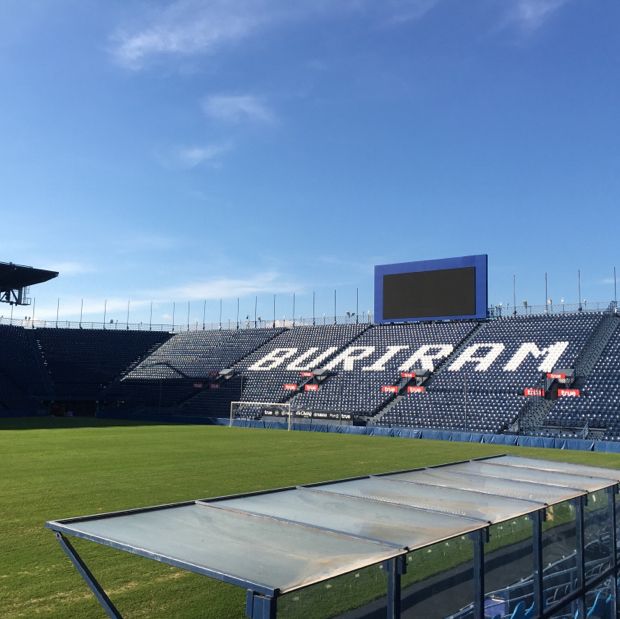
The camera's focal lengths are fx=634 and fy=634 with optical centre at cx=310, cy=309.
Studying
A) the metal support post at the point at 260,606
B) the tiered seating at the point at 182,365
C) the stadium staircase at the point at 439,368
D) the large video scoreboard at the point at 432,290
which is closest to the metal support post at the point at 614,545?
the metal support post at the point at 260,606

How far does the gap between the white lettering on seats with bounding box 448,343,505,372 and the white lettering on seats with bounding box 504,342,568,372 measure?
1639mm

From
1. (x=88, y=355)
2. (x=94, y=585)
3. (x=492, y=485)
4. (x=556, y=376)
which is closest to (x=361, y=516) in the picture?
(x=94, y=585)

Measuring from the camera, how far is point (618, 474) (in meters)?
9.53

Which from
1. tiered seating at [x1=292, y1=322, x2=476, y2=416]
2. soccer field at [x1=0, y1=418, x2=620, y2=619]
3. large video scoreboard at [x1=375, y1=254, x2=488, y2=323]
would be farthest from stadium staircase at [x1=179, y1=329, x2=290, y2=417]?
large video scoreboard at [x1=375, y1=254, x2=488, y2=323]

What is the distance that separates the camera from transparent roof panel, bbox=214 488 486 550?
5.59 m

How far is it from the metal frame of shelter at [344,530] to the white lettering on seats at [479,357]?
42.0 metres

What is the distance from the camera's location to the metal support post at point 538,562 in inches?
263

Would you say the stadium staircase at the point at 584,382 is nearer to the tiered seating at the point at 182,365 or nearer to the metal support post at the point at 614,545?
the metal support post at the point at 614,545

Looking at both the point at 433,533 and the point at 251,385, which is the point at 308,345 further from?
the point at 433,533

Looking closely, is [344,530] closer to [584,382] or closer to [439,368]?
[584,382]

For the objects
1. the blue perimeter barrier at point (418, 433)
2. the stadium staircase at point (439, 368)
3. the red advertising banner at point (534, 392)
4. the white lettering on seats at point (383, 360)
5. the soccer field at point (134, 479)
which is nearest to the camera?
the soccer field at point (134, 479)

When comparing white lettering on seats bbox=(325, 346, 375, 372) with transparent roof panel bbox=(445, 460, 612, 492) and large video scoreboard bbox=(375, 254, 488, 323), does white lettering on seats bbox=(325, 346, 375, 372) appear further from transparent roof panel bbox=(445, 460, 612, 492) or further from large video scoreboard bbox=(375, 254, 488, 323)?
transparent roof panel bbox=(445, 460, 612, 492)

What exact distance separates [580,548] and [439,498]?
5.88 ft

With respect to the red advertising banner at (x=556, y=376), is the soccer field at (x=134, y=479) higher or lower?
lower
